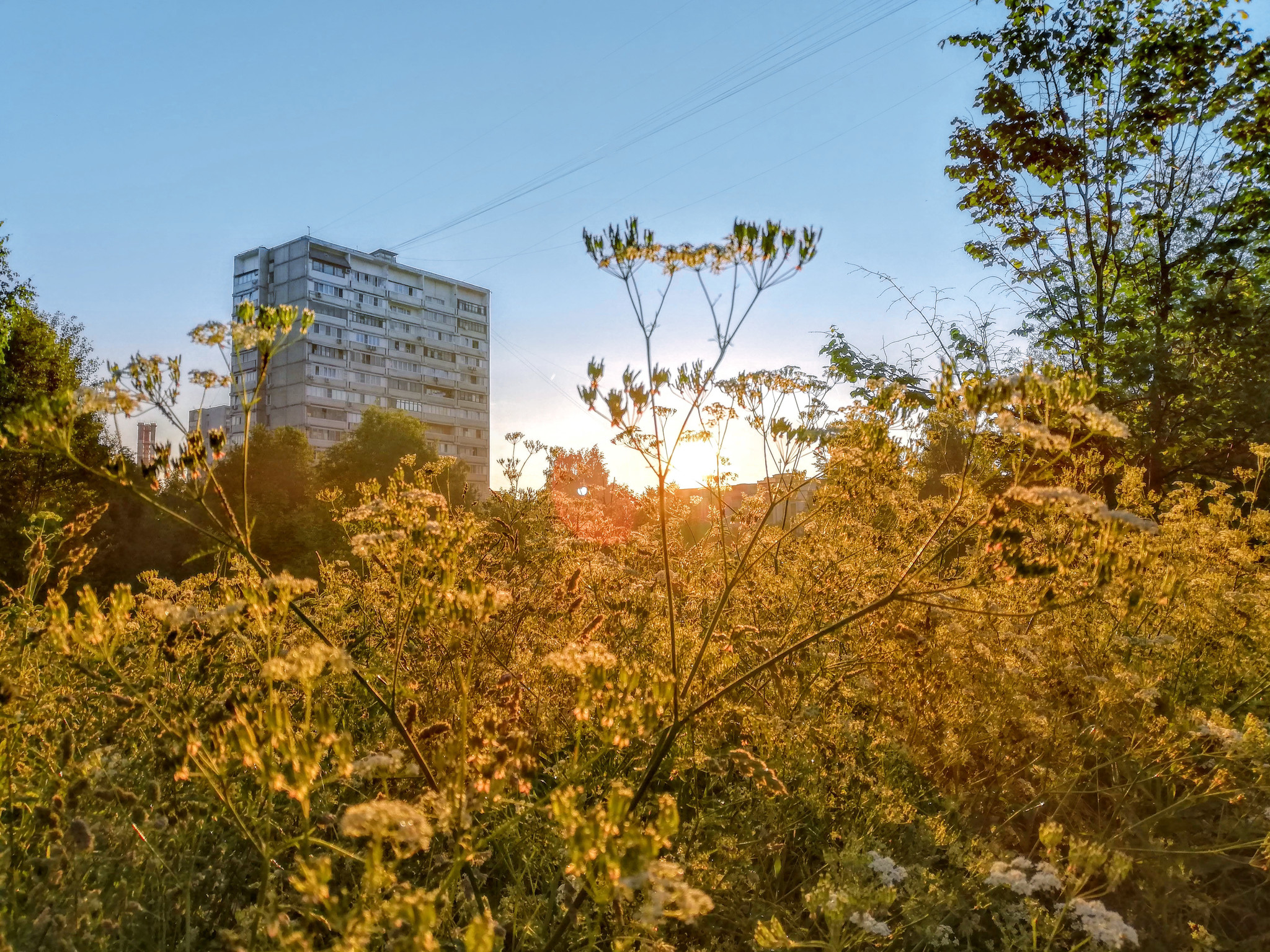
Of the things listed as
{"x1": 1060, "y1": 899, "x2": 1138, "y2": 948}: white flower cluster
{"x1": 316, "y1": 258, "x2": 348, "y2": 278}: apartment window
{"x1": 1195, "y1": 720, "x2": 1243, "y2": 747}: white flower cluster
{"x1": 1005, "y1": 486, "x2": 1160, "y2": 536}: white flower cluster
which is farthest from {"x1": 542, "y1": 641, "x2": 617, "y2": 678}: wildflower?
{"x1": 316, "y1": 258, "x2": 348, "y2": 278}: apartment window

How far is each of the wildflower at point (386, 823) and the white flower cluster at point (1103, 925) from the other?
6.18ft

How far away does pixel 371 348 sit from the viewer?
7681cm

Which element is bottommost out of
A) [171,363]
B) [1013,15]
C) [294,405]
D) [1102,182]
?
[171,363]

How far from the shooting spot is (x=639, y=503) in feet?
21.7

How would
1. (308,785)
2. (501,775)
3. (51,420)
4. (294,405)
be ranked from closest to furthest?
1. (308,785)
2. (501,775)
3. (51,420)
4. (294,405)

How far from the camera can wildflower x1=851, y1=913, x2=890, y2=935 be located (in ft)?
6.81

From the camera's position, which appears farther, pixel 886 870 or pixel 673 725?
pixel 886 870

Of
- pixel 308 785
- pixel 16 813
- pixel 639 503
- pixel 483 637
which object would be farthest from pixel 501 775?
pixel 639 503

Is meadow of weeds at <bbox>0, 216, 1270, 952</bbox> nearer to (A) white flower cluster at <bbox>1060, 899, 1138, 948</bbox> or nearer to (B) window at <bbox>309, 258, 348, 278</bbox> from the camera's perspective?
(A) white flower cluster at <bbox>1060, 899, 1138, 948</bbox>

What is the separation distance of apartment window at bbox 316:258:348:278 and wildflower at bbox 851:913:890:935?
78488 mm

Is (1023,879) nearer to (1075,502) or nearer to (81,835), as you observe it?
(1075,502)

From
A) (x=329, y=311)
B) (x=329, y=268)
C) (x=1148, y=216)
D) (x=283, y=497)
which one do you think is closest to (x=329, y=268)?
(x=329, y=268)

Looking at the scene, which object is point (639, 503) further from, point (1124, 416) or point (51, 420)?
point (1124, 416)

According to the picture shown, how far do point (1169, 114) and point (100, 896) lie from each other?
40.1 ft
